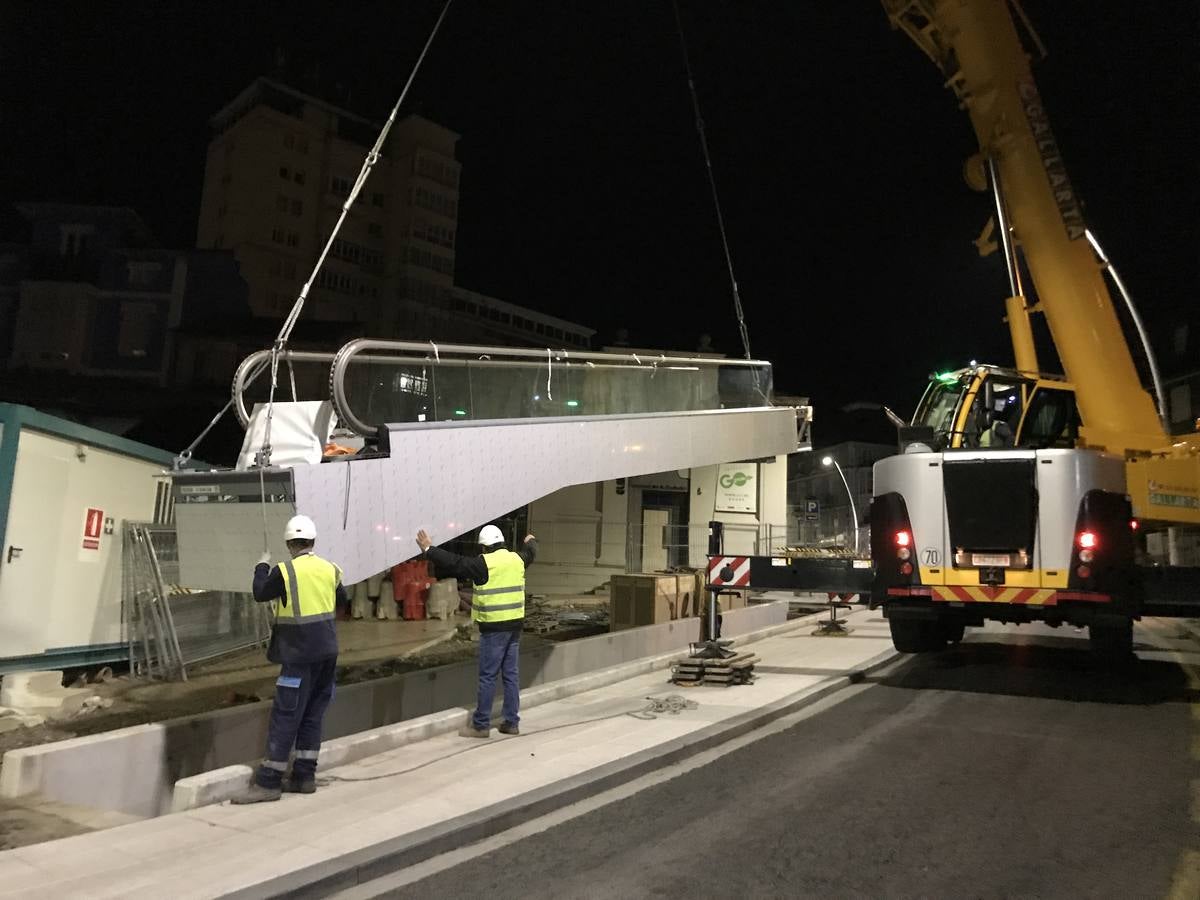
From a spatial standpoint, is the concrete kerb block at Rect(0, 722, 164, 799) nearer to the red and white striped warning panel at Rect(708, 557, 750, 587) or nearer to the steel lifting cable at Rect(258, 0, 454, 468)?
the steel lifting cable at Rect(258, 0, 454, 468)

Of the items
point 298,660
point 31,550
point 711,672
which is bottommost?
point 711,672

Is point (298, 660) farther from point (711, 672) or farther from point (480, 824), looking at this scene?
point (711, 672)

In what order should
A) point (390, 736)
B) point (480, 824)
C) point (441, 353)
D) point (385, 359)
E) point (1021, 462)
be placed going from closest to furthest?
point (480, 824)
point (390, 736)
point (385, 359)
point (441, 353)
point (1021, 462)

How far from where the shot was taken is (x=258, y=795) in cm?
509

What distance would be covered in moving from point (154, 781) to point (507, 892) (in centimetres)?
312

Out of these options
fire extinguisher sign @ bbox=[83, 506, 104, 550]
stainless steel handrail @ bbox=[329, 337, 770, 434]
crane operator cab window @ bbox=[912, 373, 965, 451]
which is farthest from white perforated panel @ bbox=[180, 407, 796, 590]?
crane operator cab window @ bbox=[912, 373, 965, 451]

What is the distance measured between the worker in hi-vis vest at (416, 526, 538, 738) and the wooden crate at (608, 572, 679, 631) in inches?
218

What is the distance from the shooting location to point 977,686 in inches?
366

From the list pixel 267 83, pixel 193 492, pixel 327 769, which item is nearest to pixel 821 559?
pixel 327 769

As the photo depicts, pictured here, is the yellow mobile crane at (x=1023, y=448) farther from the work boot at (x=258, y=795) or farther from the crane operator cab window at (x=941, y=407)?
the work boot at (x=258, y=795)

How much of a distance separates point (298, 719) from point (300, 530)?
4.02 feet

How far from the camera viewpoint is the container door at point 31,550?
7.22 m

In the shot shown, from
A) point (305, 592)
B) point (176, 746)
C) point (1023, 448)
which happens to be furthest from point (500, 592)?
point (1023, 448)

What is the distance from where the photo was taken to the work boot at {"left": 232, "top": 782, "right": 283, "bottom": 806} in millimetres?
5051
